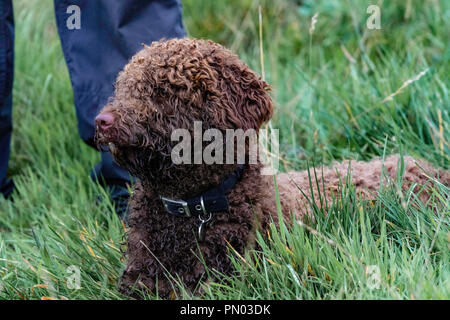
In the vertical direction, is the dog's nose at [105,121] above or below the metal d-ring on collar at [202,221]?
above

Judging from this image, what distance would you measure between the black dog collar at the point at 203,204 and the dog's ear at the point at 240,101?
26 cm

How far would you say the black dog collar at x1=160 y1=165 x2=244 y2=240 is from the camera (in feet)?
7.93

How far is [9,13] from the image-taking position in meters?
3.78

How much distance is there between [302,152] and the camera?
3.93 m

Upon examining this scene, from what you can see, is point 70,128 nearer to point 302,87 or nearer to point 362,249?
point 302,87

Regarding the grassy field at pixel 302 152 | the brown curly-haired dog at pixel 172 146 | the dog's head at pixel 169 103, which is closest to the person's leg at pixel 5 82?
the grassy field at pixel 302 152

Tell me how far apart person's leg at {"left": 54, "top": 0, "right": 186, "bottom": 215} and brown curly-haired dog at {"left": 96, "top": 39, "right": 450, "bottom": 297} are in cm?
95

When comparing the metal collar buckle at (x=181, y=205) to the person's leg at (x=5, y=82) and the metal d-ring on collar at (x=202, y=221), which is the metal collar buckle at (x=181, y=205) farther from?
the person's leg at (x=5, y=82)

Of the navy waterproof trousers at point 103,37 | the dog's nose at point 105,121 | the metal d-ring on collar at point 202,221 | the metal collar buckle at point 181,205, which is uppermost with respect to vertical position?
the navy waterproof trousers at point 103,37

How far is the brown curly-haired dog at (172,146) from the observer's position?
2.27m

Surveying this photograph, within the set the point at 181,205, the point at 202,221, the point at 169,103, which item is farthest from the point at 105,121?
the point at 202,221

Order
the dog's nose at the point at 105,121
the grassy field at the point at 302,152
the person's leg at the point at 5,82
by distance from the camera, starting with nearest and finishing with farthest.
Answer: the dog's nose at the point at 105,121 → the grassy field at the point at 302,152 → the person's leg at the point at 5,82

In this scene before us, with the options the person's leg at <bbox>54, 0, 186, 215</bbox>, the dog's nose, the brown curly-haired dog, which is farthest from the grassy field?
the dog's nose
